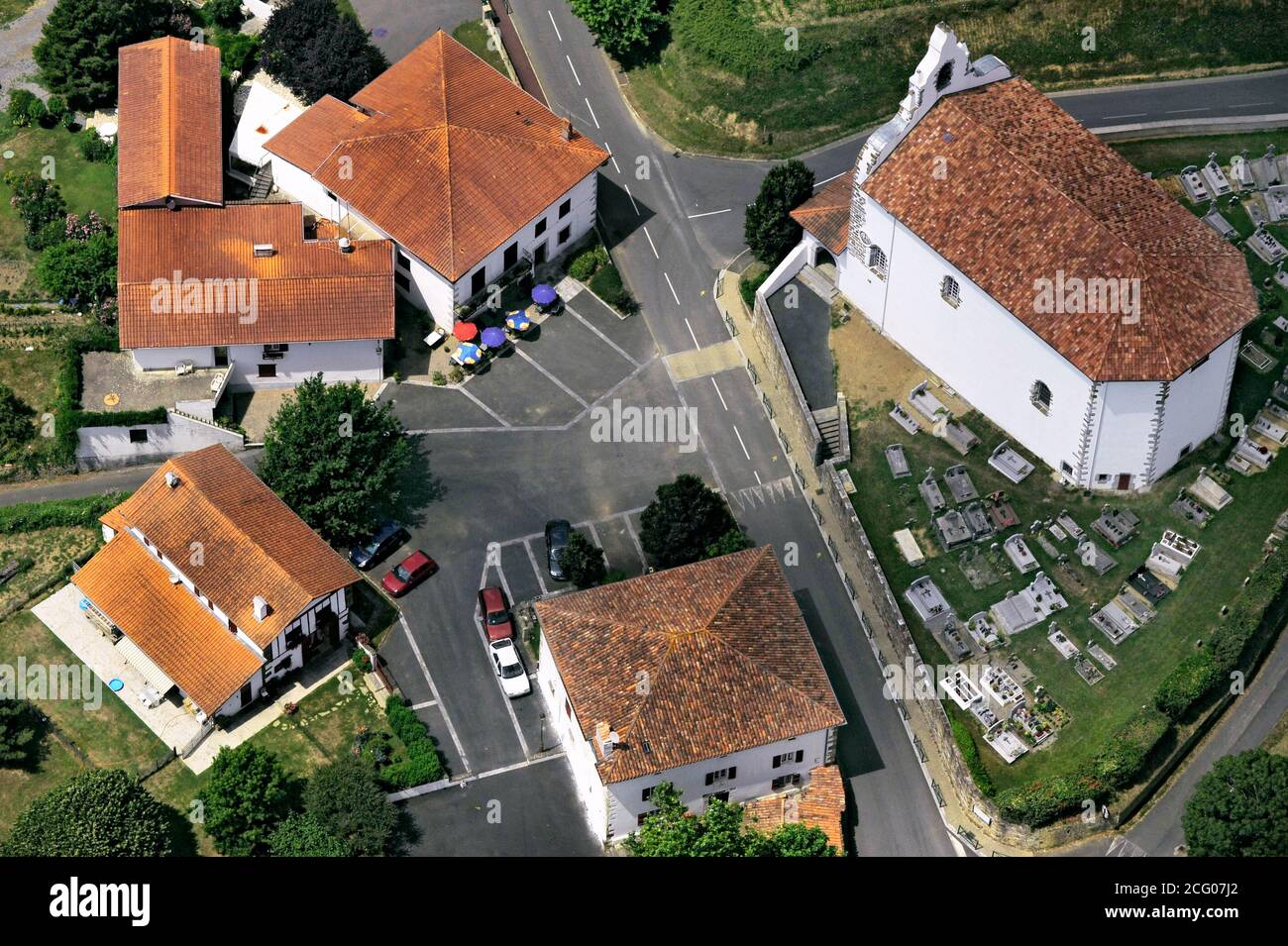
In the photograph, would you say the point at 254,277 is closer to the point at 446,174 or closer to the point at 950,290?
the point at 446,174

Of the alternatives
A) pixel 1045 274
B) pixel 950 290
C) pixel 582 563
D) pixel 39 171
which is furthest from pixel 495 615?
pixel 39 171

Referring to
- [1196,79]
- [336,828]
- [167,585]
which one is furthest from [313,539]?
[1196,79]

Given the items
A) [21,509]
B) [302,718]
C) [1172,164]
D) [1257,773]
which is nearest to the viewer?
[1257,773]

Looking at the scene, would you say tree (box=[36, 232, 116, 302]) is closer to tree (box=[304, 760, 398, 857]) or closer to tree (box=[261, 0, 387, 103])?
tree (box=[261, 0, 387, 103])

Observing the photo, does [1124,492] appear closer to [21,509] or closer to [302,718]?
[302,718]

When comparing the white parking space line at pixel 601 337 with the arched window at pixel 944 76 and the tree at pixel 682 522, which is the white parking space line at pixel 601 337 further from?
the arched window at pixel 944 76

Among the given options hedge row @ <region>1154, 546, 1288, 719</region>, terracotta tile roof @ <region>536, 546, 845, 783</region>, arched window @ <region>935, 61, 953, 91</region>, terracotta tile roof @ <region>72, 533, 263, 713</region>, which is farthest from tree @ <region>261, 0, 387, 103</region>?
hedge row @ <region>1154, 546, 1288, 719</region>
